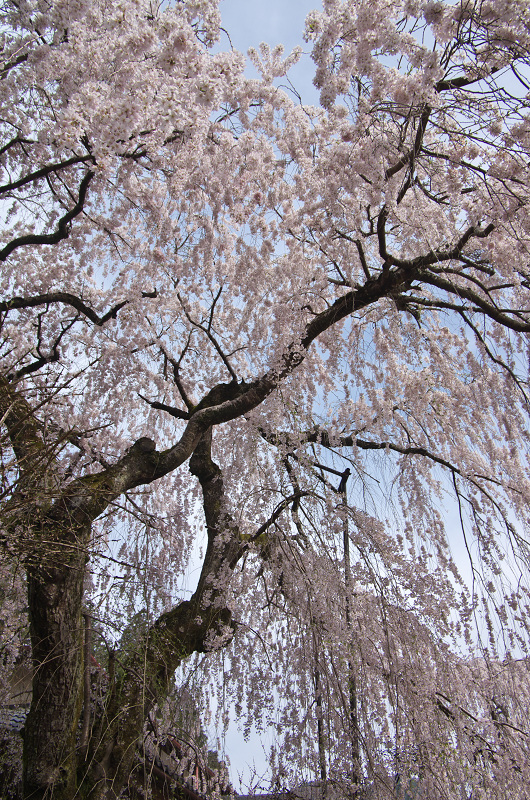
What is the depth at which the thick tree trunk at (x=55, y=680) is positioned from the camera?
9.13ft

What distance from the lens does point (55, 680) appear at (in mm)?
2961

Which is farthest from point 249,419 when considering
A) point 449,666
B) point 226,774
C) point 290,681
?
point 226,774

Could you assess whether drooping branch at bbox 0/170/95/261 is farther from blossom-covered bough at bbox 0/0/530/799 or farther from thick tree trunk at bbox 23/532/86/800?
thick tree trunk at bbox 23/532/86/800

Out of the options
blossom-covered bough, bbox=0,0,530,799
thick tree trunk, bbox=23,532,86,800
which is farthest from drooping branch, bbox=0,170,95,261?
thick tree trunk, bbox=23,532,86,800

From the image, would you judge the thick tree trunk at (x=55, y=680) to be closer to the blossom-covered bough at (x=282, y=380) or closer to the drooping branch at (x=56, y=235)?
the blossom-covered bough at (x=282, y=380)

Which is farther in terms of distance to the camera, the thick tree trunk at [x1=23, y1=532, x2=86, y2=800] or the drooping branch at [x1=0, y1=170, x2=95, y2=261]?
the drooping branch at [x1=0, y1=170, x2=95, y2=261]

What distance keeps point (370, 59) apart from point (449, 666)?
13.6 feet

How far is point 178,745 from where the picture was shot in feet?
12.4

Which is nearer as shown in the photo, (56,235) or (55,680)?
(55,680)

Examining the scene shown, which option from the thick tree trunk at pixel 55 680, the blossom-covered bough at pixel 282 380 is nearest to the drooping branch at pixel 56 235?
the blossom-covered bough at pixel 282 380

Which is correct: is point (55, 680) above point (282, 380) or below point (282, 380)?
below

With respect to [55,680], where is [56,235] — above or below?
above

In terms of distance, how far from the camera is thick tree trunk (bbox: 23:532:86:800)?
2783mm

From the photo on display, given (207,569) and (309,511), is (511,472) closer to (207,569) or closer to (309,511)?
(309,511)
